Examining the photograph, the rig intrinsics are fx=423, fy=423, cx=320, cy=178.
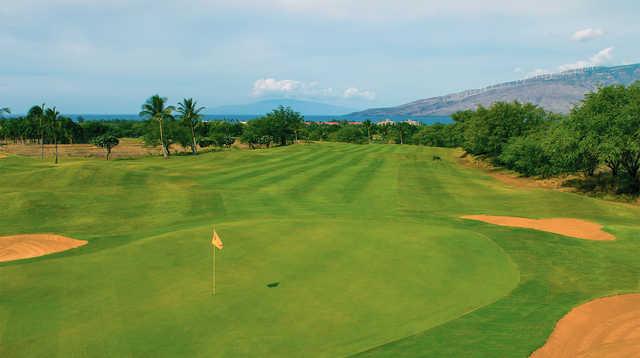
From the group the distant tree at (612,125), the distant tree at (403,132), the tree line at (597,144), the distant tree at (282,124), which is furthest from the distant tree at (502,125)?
the distant tree at (403,132)

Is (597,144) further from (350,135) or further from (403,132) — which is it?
(403,132)

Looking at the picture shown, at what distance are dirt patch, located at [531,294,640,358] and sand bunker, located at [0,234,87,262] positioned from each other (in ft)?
83.3

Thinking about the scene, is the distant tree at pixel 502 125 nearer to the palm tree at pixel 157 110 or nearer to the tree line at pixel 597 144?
the tree line at pixel 597 144

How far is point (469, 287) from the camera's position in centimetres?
1684

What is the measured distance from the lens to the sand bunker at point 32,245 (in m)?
24.2

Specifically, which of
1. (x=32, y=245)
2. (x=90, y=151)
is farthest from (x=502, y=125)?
(x=90, y=151)

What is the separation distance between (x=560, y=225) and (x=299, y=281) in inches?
854

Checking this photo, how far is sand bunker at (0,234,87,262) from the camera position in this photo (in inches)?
951

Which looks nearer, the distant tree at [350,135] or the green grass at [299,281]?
the green grass at [299,281]

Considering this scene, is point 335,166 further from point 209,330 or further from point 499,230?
point 209,330

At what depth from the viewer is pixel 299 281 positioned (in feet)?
55.9

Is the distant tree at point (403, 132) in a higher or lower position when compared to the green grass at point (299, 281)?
higher

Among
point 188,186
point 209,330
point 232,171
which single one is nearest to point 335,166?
point 232,171

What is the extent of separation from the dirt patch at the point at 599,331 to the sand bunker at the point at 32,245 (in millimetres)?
25395
